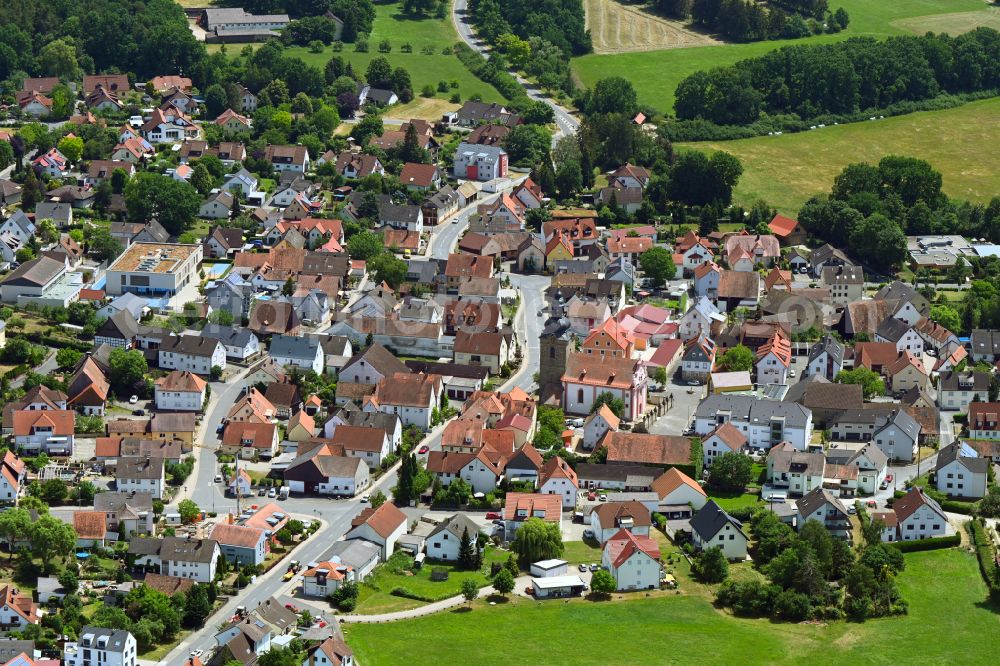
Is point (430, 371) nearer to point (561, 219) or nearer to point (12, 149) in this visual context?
point (561, 219)

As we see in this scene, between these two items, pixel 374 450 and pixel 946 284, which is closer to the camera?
pixel 374 450

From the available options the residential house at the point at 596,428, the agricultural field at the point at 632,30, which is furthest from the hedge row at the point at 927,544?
the agricultural field at the point at 632,30

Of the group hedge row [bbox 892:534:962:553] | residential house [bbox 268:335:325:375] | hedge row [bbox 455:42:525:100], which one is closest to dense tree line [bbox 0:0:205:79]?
hedge row [bbox 455:42:525:100]

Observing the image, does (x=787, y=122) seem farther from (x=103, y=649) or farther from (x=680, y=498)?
(x=103, y=649)

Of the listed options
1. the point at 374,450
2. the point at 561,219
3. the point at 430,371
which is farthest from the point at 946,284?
the point at 374,450

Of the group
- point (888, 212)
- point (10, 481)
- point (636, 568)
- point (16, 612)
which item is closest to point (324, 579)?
point (16, 612)

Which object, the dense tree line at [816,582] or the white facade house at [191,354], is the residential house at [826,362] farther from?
the white facade house at [191,354]
